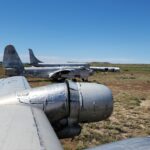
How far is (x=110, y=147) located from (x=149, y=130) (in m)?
9.70

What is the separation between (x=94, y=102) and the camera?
17.0ft

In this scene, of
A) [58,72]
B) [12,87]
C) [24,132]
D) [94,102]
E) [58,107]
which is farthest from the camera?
[58,72]

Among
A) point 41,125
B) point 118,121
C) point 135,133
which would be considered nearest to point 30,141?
point 41,125

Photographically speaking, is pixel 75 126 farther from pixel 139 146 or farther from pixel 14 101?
pixel 139 146

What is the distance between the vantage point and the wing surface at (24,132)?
2.42 meters

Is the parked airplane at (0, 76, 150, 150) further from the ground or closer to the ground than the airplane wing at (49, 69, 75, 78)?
further from the ground

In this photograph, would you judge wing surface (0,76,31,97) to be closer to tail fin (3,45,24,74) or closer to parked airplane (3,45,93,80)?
parked airplane (3,45,93,80)

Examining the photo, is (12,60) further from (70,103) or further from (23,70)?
(70,103)

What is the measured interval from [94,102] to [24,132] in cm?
245

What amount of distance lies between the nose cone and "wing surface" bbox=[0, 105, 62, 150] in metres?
1.34

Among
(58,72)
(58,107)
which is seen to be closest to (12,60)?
(58,72)

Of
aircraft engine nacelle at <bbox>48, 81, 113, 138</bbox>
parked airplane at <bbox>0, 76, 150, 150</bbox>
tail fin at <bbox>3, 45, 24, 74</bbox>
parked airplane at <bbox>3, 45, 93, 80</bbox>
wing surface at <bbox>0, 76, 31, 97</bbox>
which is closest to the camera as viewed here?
parked airplane at <bbox>0, 76, 150, 150</bbox>

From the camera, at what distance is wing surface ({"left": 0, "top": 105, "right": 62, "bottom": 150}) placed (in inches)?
95.1

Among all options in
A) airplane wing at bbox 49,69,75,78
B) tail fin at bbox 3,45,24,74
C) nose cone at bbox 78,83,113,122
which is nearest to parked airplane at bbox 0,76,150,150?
nose cone at bbox 78,83,113,122
